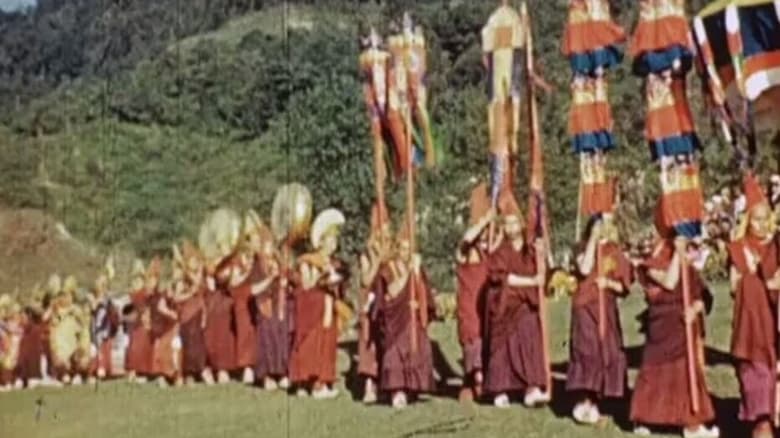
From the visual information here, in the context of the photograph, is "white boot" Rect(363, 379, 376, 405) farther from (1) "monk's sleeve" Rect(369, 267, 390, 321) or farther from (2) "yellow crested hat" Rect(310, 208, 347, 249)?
(2) "yellow crested hat" Rect(310, 208, 347, 249)

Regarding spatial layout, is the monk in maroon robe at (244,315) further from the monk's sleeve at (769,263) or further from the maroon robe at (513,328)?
the monk's sleeve at (769,263)

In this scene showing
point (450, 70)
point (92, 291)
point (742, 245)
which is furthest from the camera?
point (92, 291)

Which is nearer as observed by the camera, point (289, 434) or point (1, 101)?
point (289, 434)

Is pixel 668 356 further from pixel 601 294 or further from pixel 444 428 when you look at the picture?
pixel 444 428

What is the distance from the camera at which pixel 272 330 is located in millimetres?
7844

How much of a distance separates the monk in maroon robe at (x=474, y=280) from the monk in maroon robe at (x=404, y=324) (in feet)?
0.40

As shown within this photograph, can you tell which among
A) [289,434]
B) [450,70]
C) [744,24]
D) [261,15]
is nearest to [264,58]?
[261,15]

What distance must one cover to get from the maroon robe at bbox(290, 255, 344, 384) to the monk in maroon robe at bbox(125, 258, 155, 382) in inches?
27.3

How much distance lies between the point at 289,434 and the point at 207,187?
932mm

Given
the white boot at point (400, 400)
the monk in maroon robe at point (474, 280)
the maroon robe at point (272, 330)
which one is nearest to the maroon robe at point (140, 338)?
the maroon robe at point (272, 330)

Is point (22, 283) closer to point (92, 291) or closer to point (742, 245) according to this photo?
point (92, 291)

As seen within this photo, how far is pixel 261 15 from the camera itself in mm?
7941

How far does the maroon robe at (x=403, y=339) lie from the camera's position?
7.48 metres

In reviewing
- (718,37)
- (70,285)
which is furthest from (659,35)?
(70,285)
